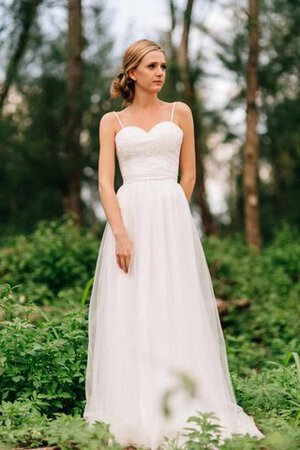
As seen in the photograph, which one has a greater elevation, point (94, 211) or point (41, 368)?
point (94, 211)

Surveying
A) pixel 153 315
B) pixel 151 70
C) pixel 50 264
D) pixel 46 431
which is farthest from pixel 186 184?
pixel 50 264

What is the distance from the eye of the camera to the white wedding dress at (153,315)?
3775mm

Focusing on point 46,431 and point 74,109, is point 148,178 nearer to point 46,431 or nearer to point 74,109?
point 46,431

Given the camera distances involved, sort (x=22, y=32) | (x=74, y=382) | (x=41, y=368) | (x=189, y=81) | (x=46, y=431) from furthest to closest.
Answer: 1. (x=189, y=81)
2. (x=22, y=32)
3. (x=74, y=382)
4. (x=41, y=368)
5. (x=46, y=431)

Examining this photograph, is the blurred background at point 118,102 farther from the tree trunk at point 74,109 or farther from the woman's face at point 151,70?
the woman's face at point 151,70

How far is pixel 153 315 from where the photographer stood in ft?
12.6

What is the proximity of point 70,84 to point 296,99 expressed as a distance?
8.28 metres

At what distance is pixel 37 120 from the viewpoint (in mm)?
19344

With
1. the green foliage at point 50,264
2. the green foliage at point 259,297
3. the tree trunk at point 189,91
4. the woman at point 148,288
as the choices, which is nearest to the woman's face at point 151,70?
the woman at point 148,288

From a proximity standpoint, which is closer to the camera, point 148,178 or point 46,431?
point 46,431

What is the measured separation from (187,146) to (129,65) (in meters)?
0.57

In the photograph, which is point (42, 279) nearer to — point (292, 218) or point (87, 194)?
point (292, 218)

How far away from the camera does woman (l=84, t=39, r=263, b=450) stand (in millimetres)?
3799

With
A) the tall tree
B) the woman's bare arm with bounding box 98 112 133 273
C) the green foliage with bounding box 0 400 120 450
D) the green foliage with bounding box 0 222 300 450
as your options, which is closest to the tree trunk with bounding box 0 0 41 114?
the green foliage with bounding box 0 222 300 450
